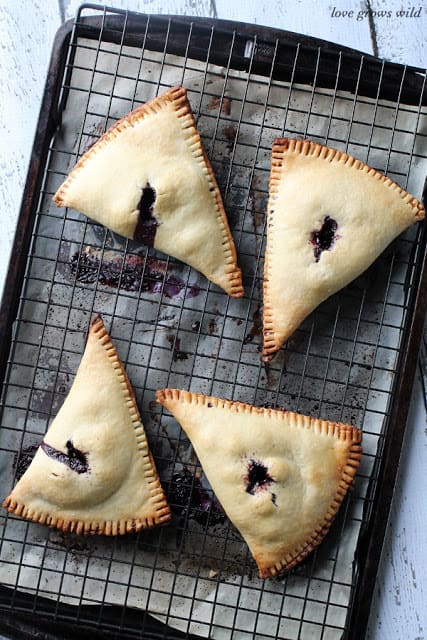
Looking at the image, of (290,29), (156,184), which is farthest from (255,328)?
(290,29)

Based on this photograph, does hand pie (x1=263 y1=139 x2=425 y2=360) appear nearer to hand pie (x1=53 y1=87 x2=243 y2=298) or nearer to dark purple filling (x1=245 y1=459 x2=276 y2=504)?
hand pie (x1=53 y1=87 x2=243 y2=298)

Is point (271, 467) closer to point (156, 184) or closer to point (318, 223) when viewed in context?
point (318, 223)

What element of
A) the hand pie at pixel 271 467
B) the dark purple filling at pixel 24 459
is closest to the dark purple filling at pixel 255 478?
the hand pie at pixel 271 467

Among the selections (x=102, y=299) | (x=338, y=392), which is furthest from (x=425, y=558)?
(x=102, y=299)

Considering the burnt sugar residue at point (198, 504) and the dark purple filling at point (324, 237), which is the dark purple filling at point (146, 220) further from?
the burnt sugar residue at point (198, 504)

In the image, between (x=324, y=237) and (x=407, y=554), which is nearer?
(x=324, y=237)

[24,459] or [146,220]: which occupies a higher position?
[146,220]

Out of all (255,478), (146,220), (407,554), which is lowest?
(407,554)
